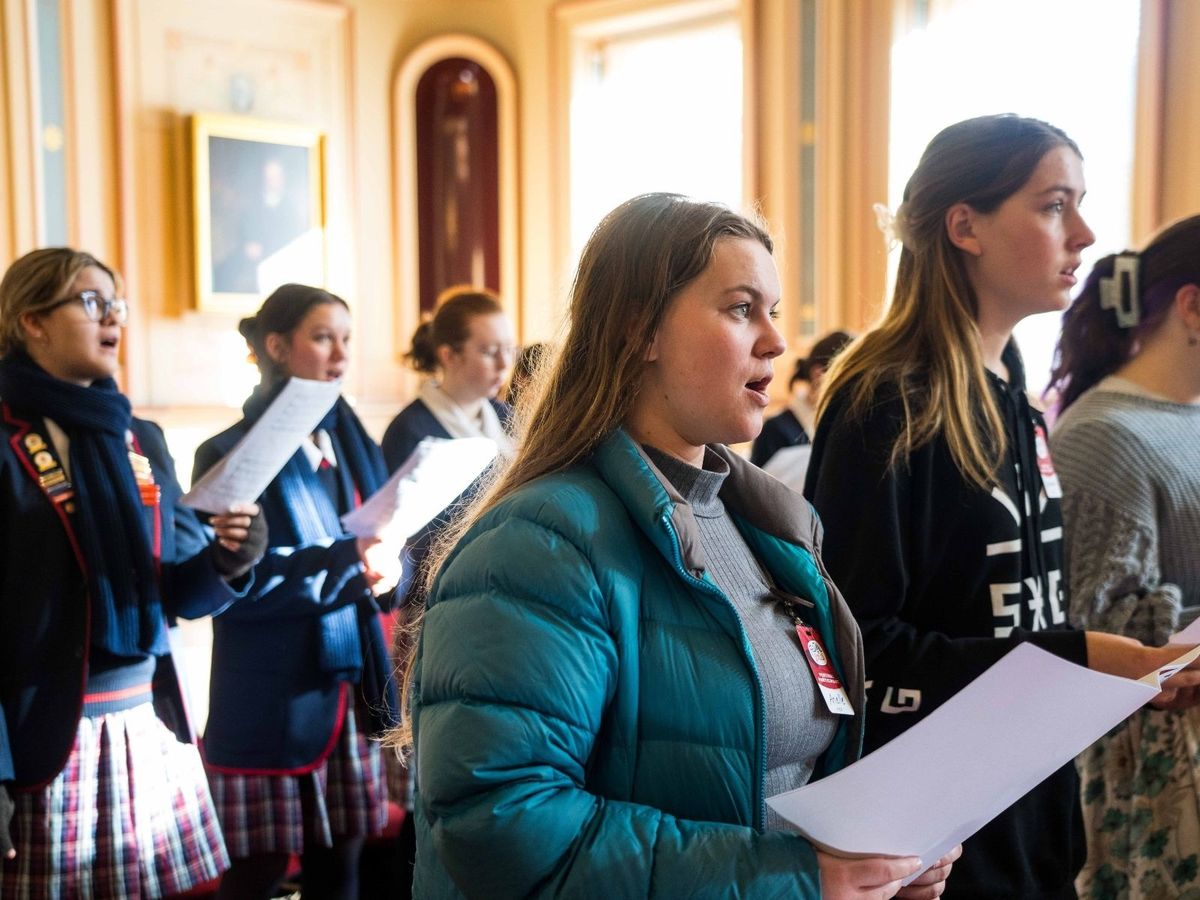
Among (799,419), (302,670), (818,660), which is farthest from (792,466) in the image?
(818,660)

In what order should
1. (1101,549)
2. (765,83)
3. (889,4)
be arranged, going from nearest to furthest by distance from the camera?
(1101,549)
(889,4)
(765,83)

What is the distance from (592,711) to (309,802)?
1922 millimetres

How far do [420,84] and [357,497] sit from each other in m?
5.63

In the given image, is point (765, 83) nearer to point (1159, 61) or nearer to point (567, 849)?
point (1159, 61)

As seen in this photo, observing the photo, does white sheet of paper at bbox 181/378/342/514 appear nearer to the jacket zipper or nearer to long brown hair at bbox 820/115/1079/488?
long brown hair at bbox 820/115/1079/488

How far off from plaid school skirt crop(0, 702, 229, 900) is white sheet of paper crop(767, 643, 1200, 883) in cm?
168

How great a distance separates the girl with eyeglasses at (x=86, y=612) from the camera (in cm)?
222

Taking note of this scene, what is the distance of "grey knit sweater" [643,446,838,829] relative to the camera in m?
1.18

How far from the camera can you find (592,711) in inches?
41.6

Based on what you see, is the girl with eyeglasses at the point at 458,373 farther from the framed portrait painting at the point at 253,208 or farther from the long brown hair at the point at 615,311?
the framed portrait painting at the point at 253,208

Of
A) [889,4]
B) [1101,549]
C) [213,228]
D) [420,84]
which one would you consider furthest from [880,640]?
[420,84]

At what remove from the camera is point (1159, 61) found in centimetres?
535

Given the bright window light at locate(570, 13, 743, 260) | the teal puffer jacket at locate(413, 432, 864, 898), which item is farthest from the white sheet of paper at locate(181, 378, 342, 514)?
the bright window light at locate(570, 13, 743, 260)

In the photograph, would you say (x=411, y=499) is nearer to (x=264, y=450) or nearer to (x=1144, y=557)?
(x=264, y=450)
